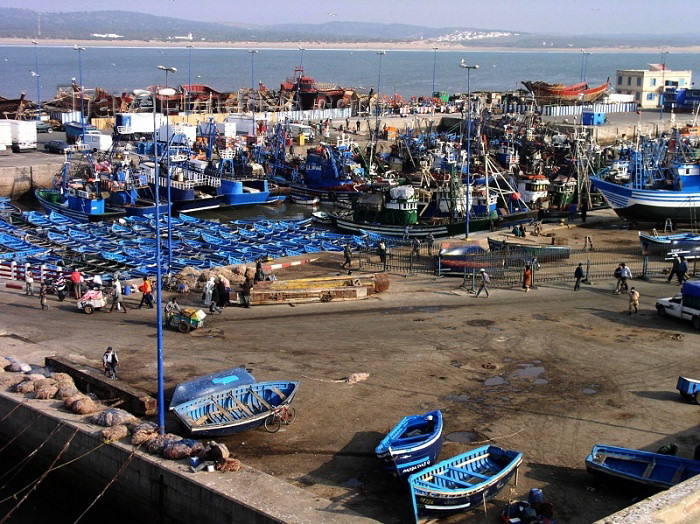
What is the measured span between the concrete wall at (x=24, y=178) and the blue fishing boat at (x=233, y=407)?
3644cm

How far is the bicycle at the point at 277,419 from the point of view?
1598 centimetres

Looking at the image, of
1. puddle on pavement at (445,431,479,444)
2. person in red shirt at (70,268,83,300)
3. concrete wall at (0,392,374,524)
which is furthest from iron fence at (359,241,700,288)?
concrete wall at (0,392,374,524)

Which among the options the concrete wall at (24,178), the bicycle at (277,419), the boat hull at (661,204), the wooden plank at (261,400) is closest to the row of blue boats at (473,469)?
the bicycle at (277,419)

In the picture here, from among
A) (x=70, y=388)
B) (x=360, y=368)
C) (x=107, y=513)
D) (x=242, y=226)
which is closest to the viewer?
(x=107, y=513)

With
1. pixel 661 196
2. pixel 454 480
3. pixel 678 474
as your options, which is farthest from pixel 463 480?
pixel 661 196

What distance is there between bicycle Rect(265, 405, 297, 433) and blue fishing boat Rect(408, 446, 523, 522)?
11.4 ft

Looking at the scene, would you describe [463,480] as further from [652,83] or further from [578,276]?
[652,83]

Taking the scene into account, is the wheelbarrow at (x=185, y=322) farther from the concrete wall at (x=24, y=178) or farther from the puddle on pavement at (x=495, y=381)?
the concrete wall at (x=24, y=178)

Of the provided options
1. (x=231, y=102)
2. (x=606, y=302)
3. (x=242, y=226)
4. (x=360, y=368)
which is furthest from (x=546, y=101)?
(x=360, y=368)

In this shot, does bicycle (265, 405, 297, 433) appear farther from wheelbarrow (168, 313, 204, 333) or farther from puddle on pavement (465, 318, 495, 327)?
puddle on pavement (465, 318, 495, 327)

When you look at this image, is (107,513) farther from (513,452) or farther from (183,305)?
(183,305)

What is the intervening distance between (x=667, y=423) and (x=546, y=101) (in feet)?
212

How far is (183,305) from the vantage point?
24.7 meters

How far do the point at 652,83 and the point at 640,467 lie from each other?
241ft
